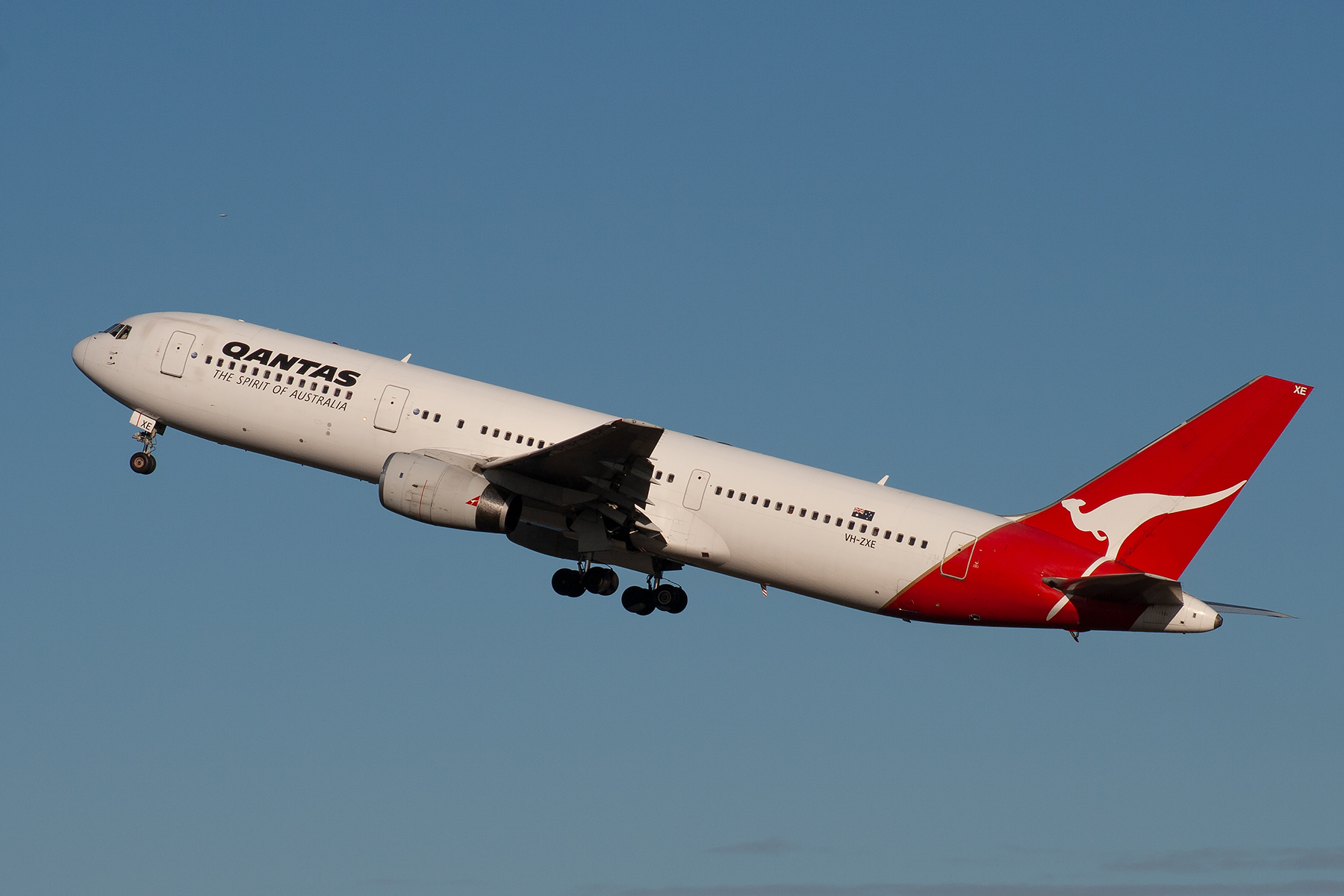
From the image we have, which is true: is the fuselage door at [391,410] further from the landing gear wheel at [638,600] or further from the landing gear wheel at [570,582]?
the landing gear wheel at [638,600]

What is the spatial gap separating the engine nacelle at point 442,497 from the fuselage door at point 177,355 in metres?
8.71

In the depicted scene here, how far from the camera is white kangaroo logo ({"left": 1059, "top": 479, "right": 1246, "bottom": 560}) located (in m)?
42.7

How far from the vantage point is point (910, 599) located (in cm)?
4325

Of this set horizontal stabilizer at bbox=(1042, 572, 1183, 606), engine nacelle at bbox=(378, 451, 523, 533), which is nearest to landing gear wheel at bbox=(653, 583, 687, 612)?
engine nacelle at bbox=(378, 451, 523, 533)

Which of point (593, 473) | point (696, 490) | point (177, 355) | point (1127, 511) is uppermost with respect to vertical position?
point (177, 355)

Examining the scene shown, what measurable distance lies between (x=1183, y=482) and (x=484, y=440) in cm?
1891

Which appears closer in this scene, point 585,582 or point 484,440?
point 484,440

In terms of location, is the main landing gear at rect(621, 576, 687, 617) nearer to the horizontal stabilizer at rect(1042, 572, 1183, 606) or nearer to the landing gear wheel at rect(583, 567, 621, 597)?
the landing gear wheel at rect(583, 567, 621, 597)

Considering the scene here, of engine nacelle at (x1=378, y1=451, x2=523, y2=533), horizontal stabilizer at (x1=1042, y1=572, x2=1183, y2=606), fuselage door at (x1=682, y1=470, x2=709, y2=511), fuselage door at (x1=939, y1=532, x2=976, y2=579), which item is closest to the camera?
horizontal stabilizer at (x1=1042, y1=572, x2=1183, y2=606)

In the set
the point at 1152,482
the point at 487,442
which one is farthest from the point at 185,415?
the point at 1152,482

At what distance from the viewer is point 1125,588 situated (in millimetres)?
41156

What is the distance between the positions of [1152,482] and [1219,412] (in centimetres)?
251

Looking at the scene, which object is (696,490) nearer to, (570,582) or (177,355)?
(570,582)

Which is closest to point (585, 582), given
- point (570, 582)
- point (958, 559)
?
point (570, 582)
